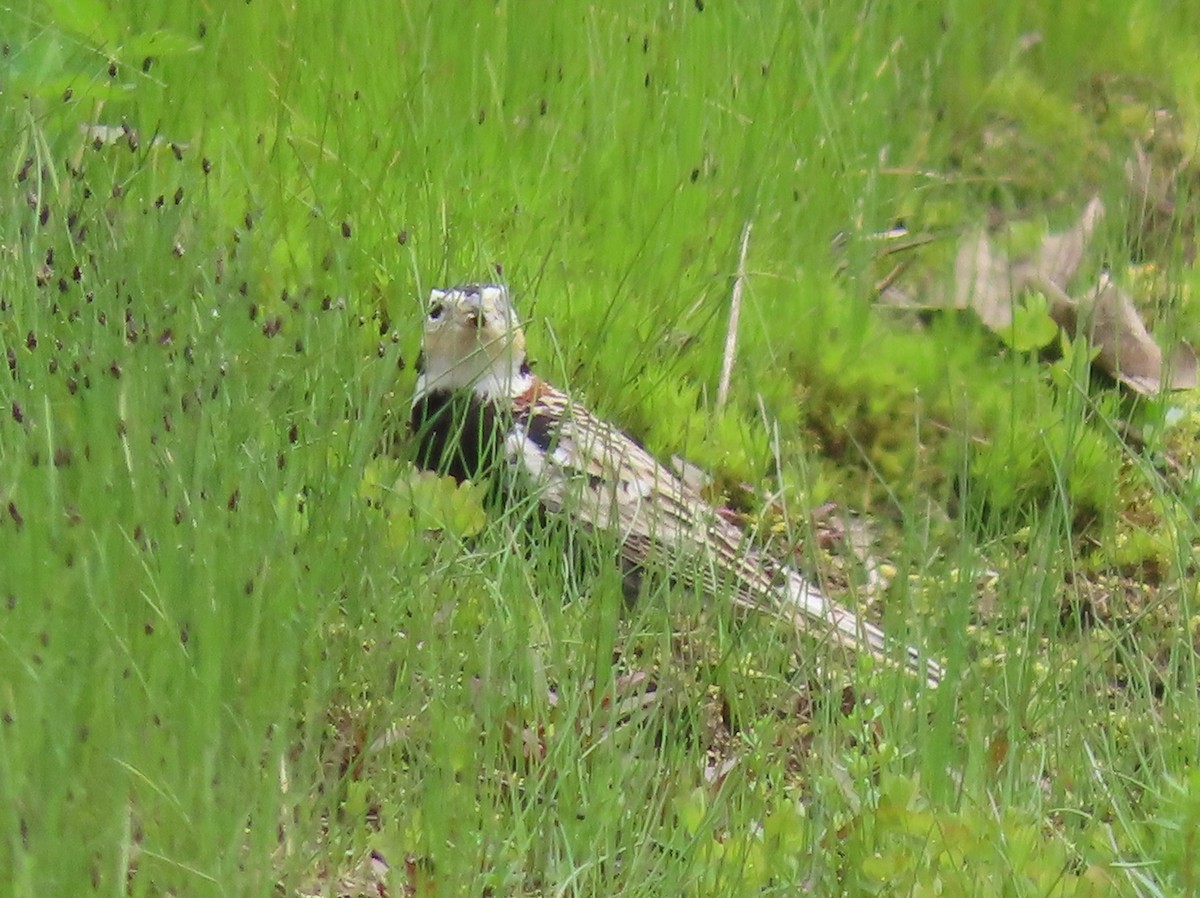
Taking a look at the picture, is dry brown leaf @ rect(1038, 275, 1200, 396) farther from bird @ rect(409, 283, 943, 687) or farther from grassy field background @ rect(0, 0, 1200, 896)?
bird @ rect(409, 283, 943, 687)

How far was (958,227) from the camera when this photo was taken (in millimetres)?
4199

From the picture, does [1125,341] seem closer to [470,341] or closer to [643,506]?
[643,506]

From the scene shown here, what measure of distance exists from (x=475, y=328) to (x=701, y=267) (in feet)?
1.80

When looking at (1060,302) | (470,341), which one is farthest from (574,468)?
(1060,302)

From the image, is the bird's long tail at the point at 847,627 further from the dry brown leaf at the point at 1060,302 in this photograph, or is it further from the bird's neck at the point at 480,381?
the dry brown leaf at the point at 1060,302

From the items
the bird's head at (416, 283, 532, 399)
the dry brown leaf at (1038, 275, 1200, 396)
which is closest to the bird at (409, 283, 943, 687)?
the bird's head at (416, 283, 532, 399)

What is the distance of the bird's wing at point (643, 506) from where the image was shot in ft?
9.14

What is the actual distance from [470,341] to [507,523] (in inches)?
33.2

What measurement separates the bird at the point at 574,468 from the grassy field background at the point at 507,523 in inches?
3.2

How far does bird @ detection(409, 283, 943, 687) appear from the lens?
9.00 feet

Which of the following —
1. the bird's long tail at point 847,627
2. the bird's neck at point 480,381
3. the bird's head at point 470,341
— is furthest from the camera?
the bird's neck at point 480,381

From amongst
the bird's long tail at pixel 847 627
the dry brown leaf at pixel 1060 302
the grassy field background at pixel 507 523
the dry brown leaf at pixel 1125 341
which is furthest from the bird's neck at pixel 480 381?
the dry brown leaf at pixel 1125 341

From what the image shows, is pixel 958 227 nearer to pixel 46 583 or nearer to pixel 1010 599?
pixel 1010 599

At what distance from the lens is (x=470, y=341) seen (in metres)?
3.43
